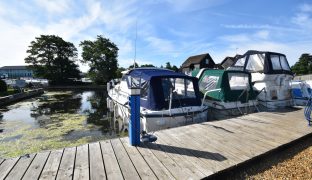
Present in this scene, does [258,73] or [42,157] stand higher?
[258,73]

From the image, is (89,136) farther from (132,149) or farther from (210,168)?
(210,168)

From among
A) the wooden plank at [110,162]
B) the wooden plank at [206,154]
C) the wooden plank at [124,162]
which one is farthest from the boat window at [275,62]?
the wooden plank at [110,162]

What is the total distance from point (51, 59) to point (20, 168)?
127 feet

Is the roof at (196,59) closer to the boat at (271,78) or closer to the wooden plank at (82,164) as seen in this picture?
the boat at (271,78)

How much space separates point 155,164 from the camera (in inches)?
129

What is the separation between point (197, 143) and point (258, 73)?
21.6 ft

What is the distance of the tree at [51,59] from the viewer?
36.2 meters

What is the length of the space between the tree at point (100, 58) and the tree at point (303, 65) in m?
35.4

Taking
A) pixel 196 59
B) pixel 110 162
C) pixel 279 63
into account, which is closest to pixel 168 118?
pixel 110 162

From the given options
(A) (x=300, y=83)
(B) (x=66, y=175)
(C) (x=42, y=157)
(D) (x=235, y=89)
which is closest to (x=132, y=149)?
(B) (x=66, y=175)

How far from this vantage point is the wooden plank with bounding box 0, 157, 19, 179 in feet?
9.60

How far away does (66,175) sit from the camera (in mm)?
2914

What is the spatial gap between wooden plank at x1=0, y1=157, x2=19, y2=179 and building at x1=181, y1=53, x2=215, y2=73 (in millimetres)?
39286

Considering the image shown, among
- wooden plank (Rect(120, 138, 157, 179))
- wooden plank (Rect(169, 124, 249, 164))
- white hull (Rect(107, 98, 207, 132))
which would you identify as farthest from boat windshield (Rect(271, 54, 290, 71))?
wooden plank (Rect(120, 138, 157, 179))
